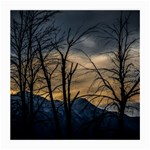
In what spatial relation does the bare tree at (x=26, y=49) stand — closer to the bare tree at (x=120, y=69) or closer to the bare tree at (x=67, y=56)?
the bare tree at (x=67, y=56)

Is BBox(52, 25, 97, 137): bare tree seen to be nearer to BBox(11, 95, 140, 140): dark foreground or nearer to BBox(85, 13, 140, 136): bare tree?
BBox(11, 95, 140, 140): dark foreground

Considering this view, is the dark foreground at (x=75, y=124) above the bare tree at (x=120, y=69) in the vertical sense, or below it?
below

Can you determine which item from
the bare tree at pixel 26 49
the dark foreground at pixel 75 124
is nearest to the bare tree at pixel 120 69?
the dark foreground at pixel 75 124

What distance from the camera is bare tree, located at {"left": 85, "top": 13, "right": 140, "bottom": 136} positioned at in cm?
355

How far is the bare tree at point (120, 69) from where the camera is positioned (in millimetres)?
3551

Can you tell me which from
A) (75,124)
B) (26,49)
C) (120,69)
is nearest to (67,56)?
(26,49)

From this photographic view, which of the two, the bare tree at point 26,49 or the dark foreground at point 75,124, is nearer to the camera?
the dark foreground at point 75,124

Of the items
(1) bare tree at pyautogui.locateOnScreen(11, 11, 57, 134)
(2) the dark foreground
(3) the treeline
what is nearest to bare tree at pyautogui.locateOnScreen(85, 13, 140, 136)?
(3) the treeline

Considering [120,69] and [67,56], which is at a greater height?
[67,56]

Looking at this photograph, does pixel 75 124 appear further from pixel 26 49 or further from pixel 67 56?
pixel 26 49

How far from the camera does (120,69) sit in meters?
3.63

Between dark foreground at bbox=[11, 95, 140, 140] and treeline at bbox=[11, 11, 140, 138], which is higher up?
treeline at bbox=[11, 11, 140, 138]
